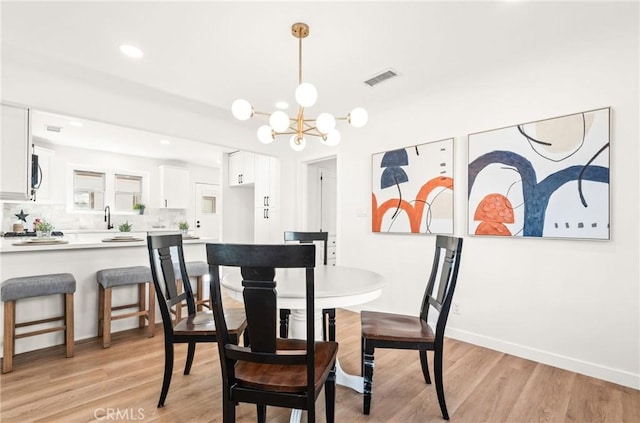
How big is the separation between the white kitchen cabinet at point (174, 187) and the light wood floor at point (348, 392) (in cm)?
438

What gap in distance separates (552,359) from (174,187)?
682cm

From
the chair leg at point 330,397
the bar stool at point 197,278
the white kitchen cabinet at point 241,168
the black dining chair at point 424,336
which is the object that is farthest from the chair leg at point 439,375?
the white kitchen cabinet at point 241,168

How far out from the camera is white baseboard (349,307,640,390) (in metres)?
2.17

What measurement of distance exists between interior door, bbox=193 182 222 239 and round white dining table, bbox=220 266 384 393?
5543 millimetres

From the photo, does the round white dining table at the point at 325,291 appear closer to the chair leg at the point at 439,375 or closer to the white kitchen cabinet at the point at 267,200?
the chair leg at the point at 439,375

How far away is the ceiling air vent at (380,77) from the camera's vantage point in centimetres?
282

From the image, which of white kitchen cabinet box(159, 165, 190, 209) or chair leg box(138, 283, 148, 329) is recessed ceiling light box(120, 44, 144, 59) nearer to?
chair leg box(138, 283, 148, 329)

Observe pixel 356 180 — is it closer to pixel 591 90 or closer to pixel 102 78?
pixel 591 90

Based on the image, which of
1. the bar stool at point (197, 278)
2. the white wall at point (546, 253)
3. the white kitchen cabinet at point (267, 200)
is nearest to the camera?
the white wall at point (546, 253)

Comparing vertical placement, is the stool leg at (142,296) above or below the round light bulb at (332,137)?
below

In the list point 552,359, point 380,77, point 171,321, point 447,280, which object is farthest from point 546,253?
point 171,321

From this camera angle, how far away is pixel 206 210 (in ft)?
24.4

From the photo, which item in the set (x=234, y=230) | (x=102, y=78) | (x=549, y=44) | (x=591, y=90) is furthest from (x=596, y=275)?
(x=234, y=230)

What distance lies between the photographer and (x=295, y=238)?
2951 millimetres
